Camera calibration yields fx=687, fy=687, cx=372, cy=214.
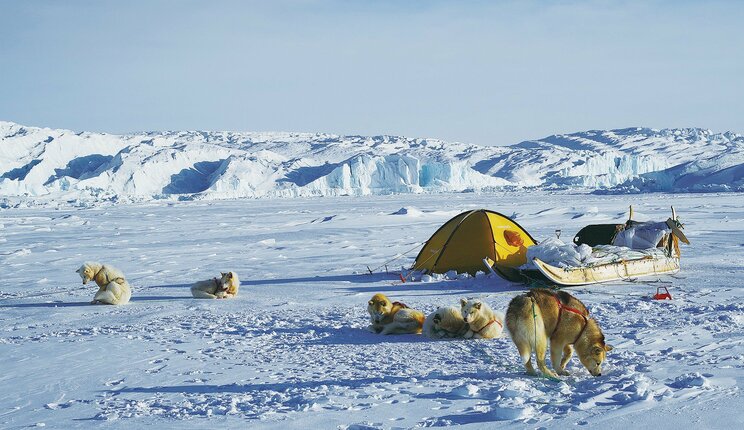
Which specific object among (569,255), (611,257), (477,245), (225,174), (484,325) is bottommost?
(484,325)

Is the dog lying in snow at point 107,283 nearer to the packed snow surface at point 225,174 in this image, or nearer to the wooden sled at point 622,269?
the wooden sled at point 622,269

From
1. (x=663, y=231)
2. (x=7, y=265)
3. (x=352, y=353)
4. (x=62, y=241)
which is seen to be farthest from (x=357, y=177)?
(x=352, y=353)

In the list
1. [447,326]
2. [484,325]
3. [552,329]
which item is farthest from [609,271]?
[552,329]

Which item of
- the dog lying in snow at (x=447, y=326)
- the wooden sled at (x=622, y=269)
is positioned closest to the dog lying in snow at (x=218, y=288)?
the dog lying in snow at (x=447, y=326)

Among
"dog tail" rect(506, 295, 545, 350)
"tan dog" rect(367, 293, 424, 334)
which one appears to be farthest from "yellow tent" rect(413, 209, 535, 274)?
"dog tail" rect(506, 295, 545, 350)

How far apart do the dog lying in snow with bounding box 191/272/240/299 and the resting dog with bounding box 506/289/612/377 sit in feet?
20.0

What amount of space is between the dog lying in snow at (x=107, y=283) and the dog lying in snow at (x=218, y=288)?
1.04m

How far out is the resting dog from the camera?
204 inches

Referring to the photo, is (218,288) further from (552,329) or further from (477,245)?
(552,329)

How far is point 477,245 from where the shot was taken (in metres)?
11.9

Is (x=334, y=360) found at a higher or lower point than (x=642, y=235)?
lower

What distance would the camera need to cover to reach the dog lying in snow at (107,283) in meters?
9.98

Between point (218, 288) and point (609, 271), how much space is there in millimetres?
6061

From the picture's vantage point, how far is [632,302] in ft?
28.7
